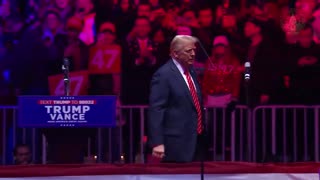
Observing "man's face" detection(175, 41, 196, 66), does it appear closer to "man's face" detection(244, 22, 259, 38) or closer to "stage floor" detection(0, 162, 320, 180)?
"stage floor" detection(0, 162, 320, 180)

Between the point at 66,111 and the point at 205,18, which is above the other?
the point at 205,18

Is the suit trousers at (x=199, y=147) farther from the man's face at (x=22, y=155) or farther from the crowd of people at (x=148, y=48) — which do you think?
the man's face at (x=22, y=155)

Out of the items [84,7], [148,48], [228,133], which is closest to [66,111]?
[148,48]

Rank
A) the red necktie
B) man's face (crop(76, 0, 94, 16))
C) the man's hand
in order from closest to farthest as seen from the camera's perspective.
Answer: the man's hand, the red necktie, man's face (crop(76, 0, 94, 16))

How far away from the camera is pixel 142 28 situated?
9.45 m

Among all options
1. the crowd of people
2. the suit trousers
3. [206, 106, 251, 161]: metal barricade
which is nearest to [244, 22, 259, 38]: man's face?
the crowd of people

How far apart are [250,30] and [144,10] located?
1397mm

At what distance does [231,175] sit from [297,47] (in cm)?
380

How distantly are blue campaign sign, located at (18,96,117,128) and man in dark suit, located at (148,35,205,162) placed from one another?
42.7 inches

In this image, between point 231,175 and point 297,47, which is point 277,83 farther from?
point 231,175

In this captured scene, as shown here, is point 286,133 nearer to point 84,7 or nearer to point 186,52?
point 84,7

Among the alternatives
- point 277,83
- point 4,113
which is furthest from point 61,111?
point 277,83

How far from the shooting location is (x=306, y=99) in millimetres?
9578

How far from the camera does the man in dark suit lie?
6438 millimetres
